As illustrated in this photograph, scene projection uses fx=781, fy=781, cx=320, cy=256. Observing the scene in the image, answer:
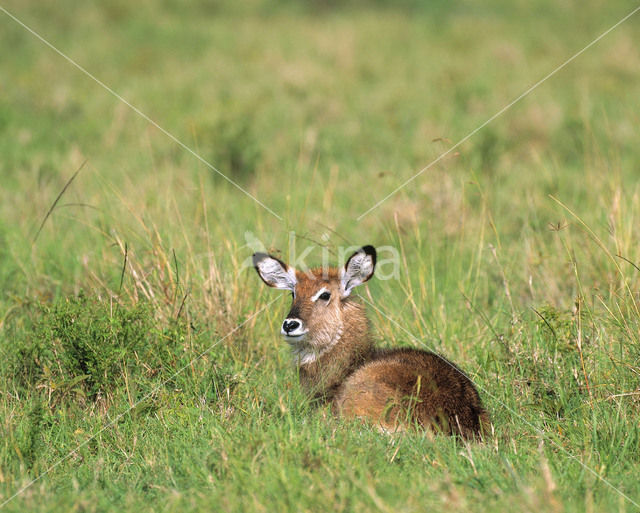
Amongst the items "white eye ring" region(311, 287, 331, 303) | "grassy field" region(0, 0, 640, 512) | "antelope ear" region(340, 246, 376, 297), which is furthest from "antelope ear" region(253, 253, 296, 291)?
"grassy field" region(0, 0, 640, 512)

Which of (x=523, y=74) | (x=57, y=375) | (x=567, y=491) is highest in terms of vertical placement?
(x=523, y=74)

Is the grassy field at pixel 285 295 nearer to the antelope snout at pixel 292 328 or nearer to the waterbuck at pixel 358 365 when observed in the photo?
the waterbuck at pixel 358 365

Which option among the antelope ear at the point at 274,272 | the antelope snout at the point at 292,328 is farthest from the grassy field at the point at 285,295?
the antelope ear at the point at 274,272

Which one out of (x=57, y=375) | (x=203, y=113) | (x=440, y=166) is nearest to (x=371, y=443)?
(x=57, y=375)

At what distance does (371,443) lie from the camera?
4.13 metres

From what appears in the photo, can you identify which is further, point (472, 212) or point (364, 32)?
point (364, 32)

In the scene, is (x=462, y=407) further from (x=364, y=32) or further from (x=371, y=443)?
(x=364, y=32)

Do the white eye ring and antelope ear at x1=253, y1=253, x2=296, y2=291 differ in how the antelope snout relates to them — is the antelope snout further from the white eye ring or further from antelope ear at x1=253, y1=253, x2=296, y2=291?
antelope ear at x1=253, y1=253, x2=296, y2=291

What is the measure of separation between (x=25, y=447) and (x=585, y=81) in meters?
11.4

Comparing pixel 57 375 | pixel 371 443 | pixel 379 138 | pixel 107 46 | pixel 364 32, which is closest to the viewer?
pixel 371 443

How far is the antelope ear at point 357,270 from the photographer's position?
5180mm

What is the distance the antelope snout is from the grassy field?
0.35 meters

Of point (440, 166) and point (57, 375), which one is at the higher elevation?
point (440, 166)

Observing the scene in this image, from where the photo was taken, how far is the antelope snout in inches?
192
